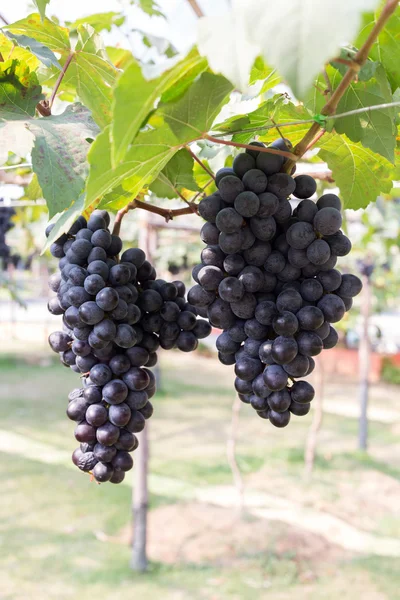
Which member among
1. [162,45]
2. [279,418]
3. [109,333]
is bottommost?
[279,418]

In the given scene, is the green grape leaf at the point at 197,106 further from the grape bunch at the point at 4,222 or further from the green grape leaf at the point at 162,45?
the grape bunch at the point at 4,222

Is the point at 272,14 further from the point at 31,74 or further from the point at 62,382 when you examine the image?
the point at 62,382

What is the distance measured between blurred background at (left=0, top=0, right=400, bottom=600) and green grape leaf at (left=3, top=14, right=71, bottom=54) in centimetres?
30

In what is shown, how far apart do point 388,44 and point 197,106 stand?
288 millimetres

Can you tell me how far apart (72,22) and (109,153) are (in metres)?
1.07

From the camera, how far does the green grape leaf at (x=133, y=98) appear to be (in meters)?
0.57

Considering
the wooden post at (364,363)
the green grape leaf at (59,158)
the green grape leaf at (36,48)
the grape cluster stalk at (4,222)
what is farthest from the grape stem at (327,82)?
the wooden post at (364,363)

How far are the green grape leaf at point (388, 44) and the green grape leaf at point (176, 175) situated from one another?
33 centimetres

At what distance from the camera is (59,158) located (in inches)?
34.6

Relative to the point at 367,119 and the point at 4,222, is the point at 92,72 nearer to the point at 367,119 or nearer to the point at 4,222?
the point at 367,119

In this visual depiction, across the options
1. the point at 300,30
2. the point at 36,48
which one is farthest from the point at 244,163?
the point at 36,48

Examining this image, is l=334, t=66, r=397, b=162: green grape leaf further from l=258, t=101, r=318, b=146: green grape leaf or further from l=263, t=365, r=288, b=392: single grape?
l=263, t=365, r=288, b=392: single grape

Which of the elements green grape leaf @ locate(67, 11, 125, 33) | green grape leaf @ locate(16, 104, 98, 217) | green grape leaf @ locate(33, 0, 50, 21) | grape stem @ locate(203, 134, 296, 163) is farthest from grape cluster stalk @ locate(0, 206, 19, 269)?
grape stem @ locate(203, 134, 296, 163)

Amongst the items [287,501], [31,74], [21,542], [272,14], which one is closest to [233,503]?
[287,501]
